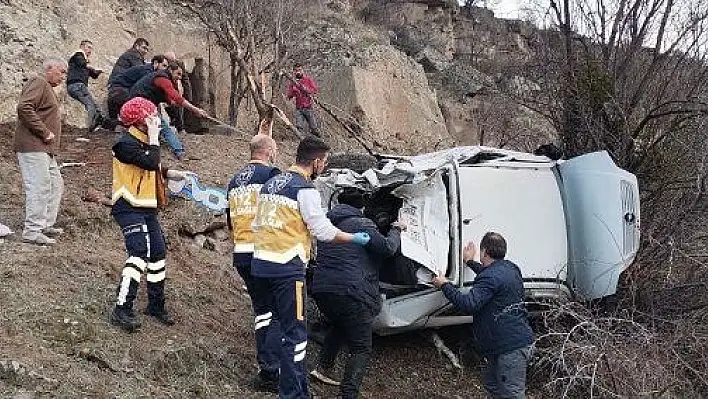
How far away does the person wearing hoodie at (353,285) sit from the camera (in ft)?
17.1

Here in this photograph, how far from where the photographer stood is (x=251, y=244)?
5250 millimetres

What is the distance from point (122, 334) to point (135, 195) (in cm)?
96

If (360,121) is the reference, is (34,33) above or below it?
above

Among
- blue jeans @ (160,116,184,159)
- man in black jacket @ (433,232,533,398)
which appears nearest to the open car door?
man in black jacket @ (433,232,533,398)

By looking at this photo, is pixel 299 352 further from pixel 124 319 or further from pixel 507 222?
pixel 507 222

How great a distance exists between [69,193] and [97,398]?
13.7 ft

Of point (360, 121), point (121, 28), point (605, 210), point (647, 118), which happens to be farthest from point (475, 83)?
point (605, 210)

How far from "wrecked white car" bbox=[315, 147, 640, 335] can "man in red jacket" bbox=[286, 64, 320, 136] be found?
7185 millimetres

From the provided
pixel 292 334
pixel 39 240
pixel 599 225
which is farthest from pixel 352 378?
pixel 39 240

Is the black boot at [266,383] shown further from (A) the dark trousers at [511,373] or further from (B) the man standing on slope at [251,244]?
(A) the dark trousers at [511,373]

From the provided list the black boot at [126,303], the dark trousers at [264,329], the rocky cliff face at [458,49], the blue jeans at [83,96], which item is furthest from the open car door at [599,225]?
the rocky cliff face at [458,49]

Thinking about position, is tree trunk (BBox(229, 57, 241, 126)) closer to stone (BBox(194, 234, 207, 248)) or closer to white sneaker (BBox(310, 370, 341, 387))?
stone (BBox(194, 234, 207, 248))

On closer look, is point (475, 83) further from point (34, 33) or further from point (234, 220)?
point (234, 220)

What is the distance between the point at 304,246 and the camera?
15.8 ft
